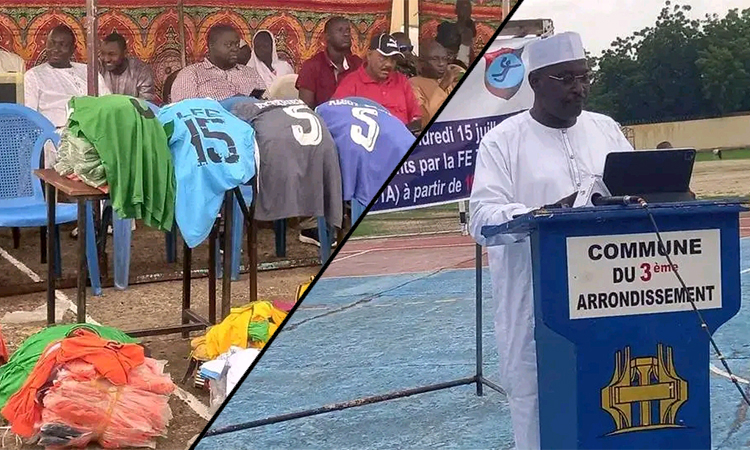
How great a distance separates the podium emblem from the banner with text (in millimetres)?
1526

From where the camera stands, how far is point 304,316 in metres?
6.32

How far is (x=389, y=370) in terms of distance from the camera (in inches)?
198

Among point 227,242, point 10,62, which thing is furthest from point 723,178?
point 10,62

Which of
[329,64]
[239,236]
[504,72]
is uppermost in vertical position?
[329,64]

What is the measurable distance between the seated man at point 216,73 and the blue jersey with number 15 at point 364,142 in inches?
85.8

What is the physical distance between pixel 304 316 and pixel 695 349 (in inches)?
164

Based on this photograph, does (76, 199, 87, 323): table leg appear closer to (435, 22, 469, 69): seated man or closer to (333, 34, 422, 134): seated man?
(333, 34, 422, 134): seated man

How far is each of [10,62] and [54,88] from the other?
1.02 feet

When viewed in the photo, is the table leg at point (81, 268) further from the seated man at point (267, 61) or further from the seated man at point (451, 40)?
the seated man at point (267, 61)

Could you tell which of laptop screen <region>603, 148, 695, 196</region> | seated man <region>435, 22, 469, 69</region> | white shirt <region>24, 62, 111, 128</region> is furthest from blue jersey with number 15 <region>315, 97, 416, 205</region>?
white shirt <region>24, 62, 111, 128</region>

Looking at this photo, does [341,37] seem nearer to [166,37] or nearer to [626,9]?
[166,37]

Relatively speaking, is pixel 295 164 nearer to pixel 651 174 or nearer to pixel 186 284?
pixel 186 284

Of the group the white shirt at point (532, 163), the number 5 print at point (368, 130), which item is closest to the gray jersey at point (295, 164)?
the number 5 print at point (368, 130)

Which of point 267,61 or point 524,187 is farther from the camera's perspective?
point 267,61
